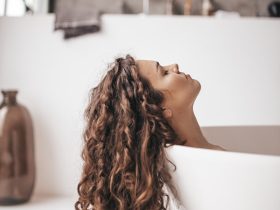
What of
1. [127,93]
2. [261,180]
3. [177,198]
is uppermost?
[127,93]

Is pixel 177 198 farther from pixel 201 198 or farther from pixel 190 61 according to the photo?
pixel 190 61

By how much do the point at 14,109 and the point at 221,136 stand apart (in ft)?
2.77

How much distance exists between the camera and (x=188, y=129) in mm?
1082

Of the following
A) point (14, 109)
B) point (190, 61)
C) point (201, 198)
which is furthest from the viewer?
point (190, 61)

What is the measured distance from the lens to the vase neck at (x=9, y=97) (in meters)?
1.71

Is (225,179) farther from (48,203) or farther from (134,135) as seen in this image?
(48,203)

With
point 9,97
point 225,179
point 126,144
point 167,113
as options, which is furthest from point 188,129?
point 9,97

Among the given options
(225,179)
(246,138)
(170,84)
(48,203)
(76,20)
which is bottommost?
(48,203)

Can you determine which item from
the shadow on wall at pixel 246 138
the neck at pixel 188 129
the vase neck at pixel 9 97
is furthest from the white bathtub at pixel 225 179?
the vase neck at pixel 9 97

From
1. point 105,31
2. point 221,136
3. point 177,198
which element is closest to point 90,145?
point 177,198

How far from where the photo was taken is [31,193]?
5.72 feet

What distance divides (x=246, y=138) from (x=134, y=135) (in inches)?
29.7

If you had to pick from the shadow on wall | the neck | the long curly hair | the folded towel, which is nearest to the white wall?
the folded towel

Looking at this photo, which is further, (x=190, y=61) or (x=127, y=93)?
(x=190, y=61)
